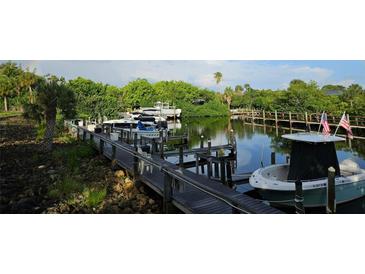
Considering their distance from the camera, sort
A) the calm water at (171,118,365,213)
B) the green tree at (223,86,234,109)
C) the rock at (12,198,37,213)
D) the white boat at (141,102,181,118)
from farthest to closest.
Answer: the green tree at (223,86,234,109) → the white boat at (141,102,181,118) → the calm water at (171,118,365,213) → the rock at (12,198,37,213)

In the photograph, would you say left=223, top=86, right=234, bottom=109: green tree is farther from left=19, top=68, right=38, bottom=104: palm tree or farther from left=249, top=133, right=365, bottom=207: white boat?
left=249, top=133, right=365, bottom=207: white boat

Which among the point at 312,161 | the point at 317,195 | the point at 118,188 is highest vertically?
the point at 312,161

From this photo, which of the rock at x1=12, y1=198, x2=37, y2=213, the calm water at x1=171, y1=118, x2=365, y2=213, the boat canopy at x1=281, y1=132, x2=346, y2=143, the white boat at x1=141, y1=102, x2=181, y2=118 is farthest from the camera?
the white boat at x1=141, y1=102, x2=181, y2=118

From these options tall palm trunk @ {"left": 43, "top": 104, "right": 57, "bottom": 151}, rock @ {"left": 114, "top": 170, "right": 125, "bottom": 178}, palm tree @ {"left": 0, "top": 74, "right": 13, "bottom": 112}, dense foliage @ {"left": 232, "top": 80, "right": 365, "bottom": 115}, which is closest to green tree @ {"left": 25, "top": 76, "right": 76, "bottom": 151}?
tall palm trunk @ {"left": 43, "top": 104, "right": 57, "bottom": 151}

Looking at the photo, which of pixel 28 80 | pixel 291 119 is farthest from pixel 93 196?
pixel 291 119

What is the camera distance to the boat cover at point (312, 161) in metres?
7.23

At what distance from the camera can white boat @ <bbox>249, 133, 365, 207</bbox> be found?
23.0 feet

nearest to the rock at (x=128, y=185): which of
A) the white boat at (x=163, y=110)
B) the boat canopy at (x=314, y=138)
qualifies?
the boat canopy at (x=314, y=138)

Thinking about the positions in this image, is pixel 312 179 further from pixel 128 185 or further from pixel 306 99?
pixel 306 99

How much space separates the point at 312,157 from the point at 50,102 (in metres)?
7.35

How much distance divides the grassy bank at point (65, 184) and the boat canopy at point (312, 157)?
3.03 meters

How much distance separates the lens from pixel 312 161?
7289 mm
